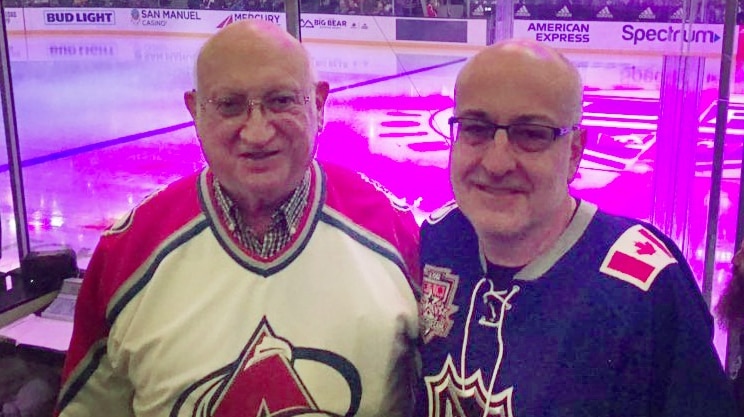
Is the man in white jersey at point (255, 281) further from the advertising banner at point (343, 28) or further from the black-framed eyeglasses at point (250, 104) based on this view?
the advertising banner at point (343, 28)

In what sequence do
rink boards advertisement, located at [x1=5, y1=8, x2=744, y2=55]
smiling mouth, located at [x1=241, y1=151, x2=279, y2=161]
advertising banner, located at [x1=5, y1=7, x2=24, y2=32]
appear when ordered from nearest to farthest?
smiling mouth, located at [x1=241, y1=151, x2=279, y2=161], rink boards advertisement, located at [x1=5, y1=8, x2=744, y2=55], advertising banner, located at [x1=5, y1=7, x2=24, y2=32]

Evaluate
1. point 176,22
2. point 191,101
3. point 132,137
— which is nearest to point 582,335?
point 191,101

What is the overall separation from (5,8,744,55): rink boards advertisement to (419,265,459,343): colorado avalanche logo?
1.79 meters

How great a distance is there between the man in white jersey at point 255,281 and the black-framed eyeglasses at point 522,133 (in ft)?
1.25

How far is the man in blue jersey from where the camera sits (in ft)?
3.86

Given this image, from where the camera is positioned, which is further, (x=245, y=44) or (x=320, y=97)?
(x=320, y=97)

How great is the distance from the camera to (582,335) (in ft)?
3.98

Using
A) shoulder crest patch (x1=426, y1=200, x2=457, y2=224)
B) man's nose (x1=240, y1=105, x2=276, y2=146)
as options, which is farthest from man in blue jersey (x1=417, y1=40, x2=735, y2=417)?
man's nose (x1=240, y1=105, x2=276, y2=146)

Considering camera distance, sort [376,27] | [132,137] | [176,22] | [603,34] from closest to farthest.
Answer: [603,34] → [132,137] → [376,27] → [176,22]

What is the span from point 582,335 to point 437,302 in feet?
0.87

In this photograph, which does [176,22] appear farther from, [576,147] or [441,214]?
[576,147]

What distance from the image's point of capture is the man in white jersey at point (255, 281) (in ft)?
4.81

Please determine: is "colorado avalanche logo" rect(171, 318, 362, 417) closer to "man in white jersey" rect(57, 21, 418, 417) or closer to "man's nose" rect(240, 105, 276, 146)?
"man in white jersey" rect(57, 21, 418, 417)

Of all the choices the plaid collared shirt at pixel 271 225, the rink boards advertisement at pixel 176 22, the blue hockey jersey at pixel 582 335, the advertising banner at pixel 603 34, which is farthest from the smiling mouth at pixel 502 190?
the rink boards advertisement at pixel 176 22
